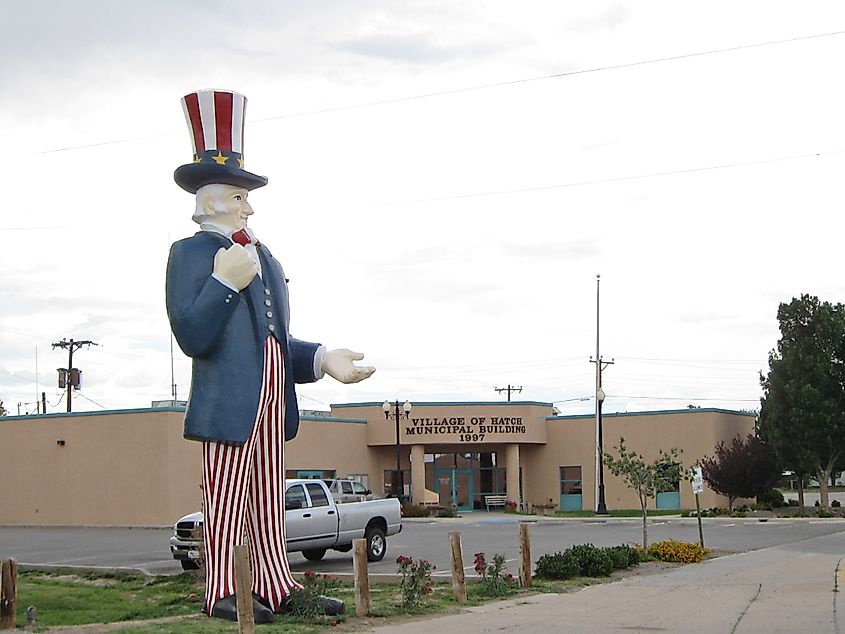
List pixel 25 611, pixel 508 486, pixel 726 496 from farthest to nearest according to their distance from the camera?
pixel 508 486, pixel 726 496, pixel 25 611

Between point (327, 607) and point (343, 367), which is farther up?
point (343, 367)

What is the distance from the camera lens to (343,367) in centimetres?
1297

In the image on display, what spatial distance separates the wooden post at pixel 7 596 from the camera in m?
12.0

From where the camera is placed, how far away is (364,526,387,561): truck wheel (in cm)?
2164

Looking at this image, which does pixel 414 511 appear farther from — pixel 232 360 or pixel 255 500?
pixel 232 360

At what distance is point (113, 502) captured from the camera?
38.2m

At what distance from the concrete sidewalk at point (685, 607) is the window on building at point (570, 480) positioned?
28.8 metres

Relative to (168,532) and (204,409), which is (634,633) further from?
(168,532)

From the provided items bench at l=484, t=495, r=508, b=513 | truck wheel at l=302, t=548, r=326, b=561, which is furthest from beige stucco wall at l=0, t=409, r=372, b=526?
truck wheel at l=302, t=548, r=326, b=561

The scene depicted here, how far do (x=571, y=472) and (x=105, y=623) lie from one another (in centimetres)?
3782

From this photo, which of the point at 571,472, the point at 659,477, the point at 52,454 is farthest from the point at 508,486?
the point at 659,477

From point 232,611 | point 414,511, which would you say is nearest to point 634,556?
point 232,611

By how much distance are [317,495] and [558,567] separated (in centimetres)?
536

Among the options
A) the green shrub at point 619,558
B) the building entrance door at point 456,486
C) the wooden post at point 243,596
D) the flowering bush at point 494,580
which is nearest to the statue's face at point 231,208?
the wooden post at point 243,596
